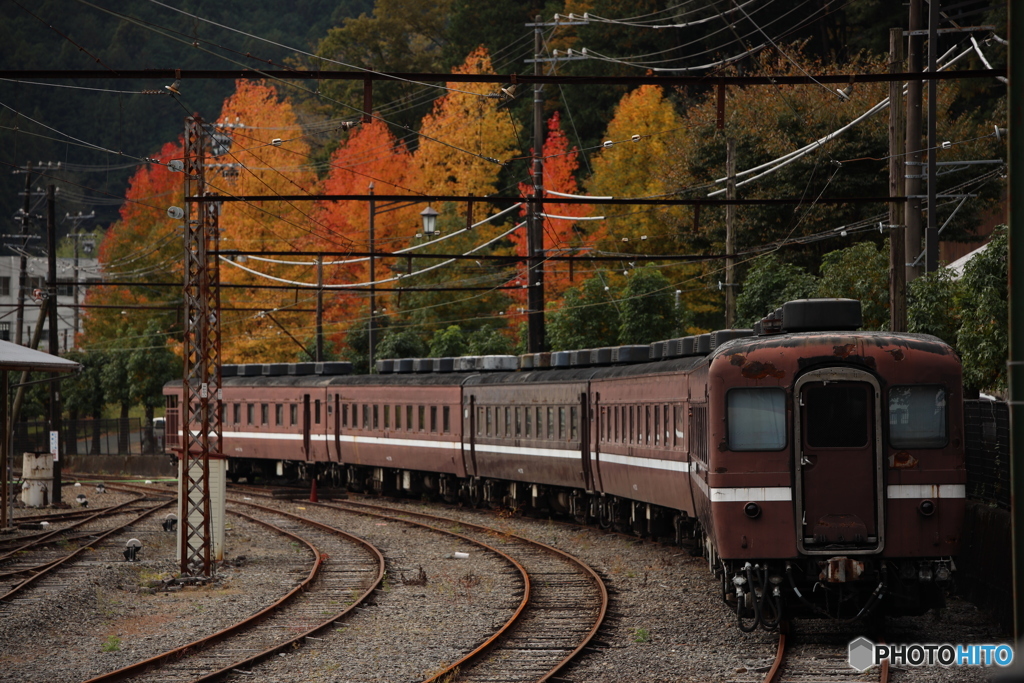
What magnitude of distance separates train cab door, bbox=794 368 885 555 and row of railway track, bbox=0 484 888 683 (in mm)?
1101

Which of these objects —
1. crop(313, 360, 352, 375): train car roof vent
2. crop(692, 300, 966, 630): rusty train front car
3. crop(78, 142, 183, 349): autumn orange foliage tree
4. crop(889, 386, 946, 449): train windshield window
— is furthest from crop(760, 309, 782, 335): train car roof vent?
crop(78, 142, 183, 349): autumn orange foliage tree

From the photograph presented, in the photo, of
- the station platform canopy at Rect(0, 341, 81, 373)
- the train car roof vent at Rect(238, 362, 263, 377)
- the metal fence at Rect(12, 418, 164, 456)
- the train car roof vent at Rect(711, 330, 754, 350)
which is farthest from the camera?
the metal fence at Rect(12, 418, 164, 456)

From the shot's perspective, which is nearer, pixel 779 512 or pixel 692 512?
pixel 779 512

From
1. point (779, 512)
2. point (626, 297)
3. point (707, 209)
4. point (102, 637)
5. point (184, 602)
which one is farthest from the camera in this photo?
point (707, 209)

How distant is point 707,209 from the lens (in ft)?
141

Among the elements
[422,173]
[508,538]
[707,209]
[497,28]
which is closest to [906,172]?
[508,538]

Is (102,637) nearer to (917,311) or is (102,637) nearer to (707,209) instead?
(917,311)

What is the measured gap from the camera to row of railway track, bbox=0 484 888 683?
1234 centimetres

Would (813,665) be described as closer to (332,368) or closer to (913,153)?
(913,153)

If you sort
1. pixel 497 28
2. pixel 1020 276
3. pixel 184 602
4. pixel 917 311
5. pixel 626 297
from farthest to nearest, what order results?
pixel 497 28, pixel 626 297, pixel 917 311, pixel 184 602, pixel 1020 276

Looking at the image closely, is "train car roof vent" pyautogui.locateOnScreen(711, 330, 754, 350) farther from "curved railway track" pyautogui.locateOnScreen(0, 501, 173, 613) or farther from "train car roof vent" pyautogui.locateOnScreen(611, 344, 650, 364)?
"curved railway track" pyautogui.locateOnScreen(0, 501, 173, 613)

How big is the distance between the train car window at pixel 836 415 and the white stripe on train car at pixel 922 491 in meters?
0.51

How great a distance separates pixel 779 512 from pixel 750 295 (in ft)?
66.4

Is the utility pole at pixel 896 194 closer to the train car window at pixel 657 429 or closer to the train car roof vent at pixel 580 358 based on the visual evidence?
the train car window at pixel 657 429
